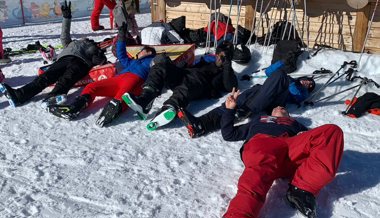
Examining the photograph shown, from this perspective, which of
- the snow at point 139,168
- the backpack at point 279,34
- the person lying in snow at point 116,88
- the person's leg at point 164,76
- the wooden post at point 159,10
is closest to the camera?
the snow at point 139,168

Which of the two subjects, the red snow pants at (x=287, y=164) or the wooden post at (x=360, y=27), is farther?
the wooden post at (x=360, y=27)

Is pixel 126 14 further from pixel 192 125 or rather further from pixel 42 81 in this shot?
pixel 192 125

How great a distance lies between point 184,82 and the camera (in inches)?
181

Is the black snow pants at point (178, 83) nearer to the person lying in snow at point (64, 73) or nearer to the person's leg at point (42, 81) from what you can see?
the person lying in snow at point (64, 73)

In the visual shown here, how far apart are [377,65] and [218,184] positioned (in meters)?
3.68

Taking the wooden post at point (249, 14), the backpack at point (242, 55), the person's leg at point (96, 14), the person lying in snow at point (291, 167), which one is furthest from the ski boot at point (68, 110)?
the person's leg at point (96, 14)

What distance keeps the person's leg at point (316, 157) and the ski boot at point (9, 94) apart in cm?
312

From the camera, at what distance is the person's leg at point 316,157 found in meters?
2.66

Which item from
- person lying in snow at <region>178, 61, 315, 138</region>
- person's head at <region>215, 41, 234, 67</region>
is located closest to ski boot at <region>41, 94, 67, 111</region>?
person lying in snow at <region>178, 61, 315, 138</region>

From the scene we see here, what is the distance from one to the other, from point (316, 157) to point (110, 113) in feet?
6.95

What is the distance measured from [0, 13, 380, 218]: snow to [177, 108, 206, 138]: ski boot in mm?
79

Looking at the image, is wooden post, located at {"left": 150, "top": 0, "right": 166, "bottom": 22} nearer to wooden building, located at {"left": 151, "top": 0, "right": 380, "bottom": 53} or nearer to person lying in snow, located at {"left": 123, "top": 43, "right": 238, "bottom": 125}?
wooden building, located at {"left": 151, "top": 0, "right": 380, "bottom": 53}

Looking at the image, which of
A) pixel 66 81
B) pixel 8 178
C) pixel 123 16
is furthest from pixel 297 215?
pixel 123 16

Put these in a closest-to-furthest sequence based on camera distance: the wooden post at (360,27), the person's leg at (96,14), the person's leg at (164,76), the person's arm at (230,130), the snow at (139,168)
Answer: the snow at (139,168) < the person's arm at (230,130) < the person's leg at (164,76) < the wooden post at (360,27) < the person's leg at (96,14)
